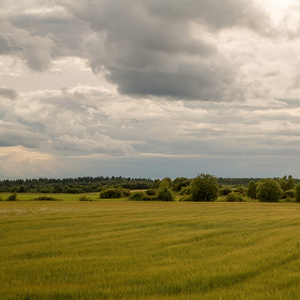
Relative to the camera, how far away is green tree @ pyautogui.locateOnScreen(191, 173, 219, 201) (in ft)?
338

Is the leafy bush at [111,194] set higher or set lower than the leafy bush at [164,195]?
lower

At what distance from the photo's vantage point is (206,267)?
1248cm

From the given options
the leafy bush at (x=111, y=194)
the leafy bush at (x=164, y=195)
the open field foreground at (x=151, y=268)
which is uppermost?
the open field foreground at (x=151, y=268)

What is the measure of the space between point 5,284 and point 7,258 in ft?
15.0

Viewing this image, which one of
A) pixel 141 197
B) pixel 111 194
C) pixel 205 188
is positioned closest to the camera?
pixel 205 188

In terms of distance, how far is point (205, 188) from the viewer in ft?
340

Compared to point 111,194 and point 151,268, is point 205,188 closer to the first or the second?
point 111,194

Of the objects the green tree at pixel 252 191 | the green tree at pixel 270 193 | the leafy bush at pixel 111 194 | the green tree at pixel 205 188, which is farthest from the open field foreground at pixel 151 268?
the green tree at pixel 252 191

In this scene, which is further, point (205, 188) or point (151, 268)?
point (205, 188)

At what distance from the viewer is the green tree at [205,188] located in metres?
103

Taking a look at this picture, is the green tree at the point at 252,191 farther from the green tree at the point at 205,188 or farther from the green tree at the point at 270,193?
the green tree at the point at 205,188

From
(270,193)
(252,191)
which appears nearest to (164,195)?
(270,193)

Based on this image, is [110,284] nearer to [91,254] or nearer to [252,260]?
[91,254]

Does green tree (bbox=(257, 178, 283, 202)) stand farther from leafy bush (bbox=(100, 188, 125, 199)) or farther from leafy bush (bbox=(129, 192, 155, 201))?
leafy bush (bbox=(100, 188, 125, 199))
